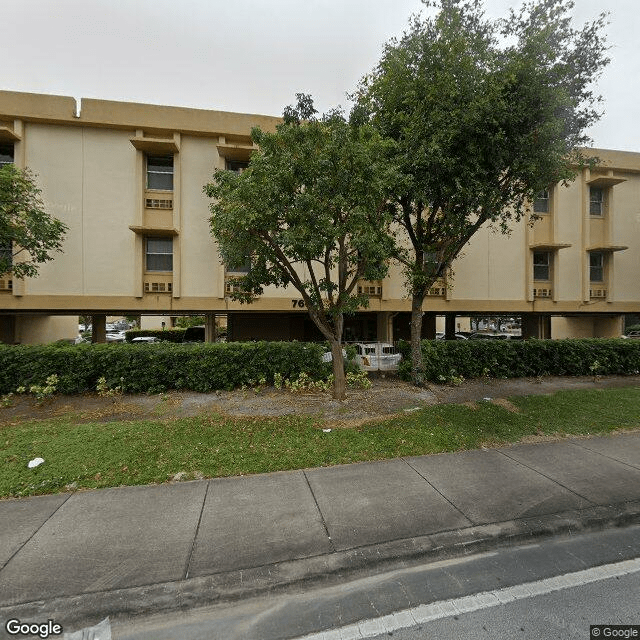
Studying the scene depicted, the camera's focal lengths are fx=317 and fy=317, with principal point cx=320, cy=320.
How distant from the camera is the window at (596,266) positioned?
51.8 feet

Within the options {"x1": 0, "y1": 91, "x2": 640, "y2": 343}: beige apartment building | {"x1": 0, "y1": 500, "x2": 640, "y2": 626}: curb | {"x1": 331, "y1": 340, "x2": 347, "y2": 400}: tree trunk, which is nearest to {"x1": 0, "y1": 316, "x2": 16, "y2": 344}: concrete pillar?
{"x1": 0, "y1": 91, "x2": 640, "y2": 343}: beige apartment building

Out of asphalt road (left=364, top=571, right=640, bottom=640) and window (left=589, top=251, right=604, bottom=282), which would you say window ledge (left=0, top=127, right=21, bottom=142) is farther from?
window (left=589, top=251, right=604, bottom=282)

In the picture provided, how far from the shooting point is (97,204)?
472 inches

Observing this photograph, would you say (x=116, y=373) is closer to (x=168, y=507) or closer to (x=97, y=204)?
(x=168, y=507)

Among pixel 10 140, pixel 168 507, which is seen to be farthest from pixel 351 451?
pixel 10 140

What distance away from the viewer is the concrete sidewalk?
255 centimetres

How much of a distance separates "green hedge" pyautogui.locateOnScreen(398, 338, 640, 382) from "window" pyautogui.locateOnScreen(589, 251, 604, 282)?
6913 millimetres

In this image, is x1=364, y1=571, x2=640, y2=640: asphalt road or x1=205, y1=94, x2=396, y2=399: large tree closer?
x1=364, y1=571, x2=640, y2=640: asphalt road

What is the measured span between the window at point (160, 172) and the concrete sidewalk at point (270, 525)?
11957mm

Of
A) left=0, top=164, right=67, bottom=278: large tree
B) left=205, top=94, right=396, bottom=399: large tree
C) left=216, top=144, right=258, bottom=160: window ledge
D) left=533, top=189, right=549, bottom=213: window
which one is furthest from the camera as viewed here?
left=533, top=189, right=549, bottom=213: window

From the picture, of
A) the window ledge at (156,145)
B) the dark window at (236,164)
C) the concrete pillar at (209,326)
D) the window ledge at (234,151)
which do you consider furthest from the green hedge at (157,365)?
the dark window at (236,164)

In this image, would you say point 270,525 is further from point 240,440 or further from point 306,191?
point 306,191

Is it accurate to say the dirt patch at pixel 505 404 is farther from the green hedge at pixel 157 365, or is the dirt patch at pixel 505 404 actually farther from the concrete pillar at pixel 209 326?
the concrete pillar at pixel 209 326

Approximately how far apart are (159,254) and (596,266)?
20.4m
